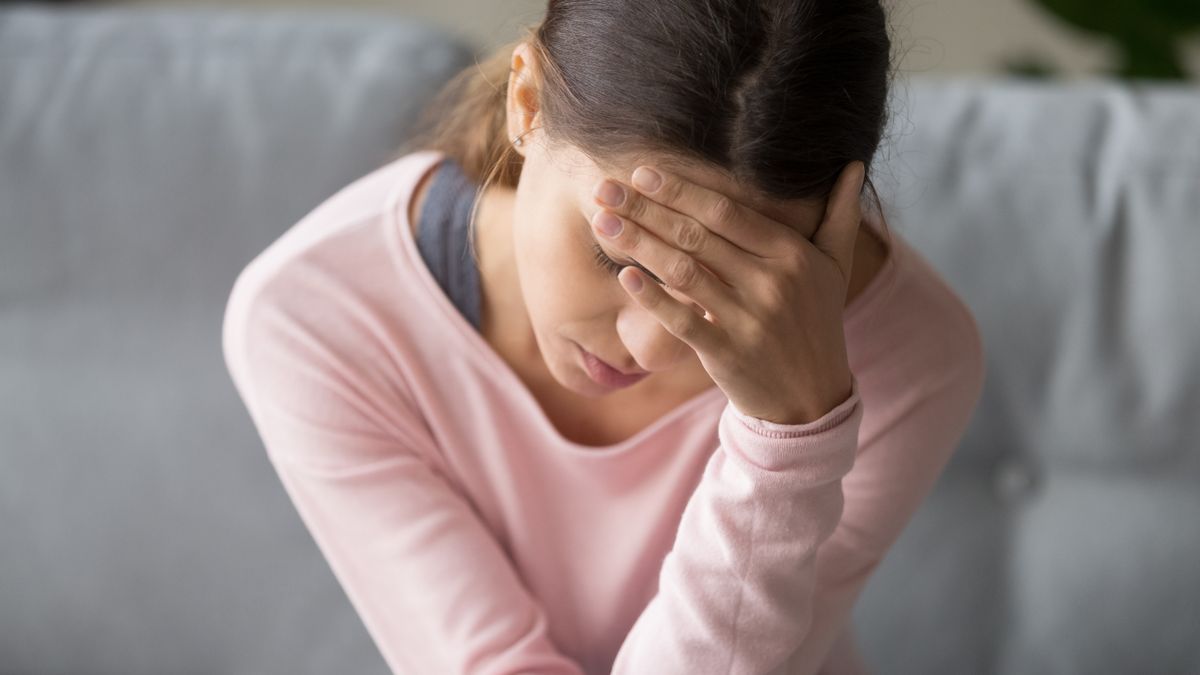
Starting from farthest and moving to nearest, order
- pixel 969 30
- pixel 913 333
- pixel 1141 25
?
pixel 969 30 < pixel 1141 25 < pixel 913 333

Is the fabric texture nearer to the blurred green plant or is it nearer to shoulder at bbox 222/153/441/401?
shoulder at bbox 222/153/441/401

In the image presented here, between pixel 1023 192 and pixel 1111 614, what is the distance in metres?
0.45

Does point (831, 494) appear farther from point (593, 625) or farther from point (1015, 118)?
point (1015, 118)

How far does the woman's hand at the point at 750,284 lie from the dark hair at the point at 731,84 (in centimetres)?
2

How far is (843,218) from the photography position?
0.74 metres

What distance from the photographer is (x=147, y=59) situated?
1.33 m

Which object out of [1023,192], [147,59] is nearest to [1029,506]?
[1023,192]

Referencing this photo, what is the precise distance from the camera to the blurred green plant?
184 centimetres

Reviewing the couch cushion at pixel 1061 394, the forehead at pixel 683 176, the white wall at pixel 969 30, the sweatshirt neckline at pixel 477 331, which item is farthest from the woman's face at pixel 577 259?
the white wall at pixel 969 30

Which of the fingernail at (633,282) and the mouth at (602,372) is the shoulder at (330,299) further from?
the fingernail at (633,282)

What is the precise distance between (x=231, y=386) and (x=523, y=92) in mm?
684

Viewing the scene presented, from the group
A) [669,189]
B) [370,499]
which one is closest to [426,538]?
[370,499]

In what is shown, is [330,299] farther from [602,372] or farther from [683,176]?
[683,176]

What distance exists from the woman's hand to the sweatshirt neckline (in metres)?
0.14
